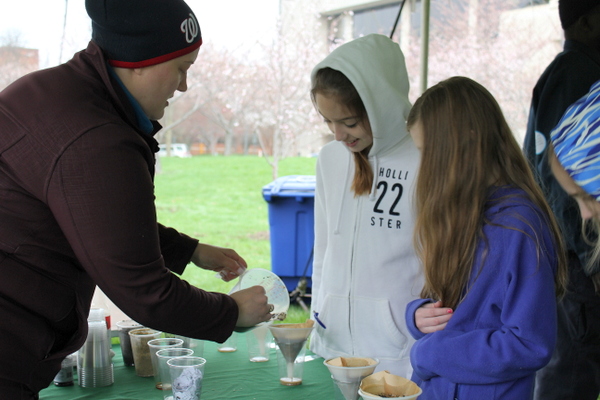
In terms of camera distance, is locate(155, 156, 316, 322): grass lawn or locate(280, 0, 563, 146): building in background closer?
locate(280, 0, 563, 146): building in background

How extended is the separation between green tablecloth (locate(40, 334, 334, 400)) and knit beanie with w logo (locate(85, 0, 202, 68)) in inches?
33.9

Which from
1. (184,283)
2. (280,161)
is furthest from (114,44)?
(280,161)

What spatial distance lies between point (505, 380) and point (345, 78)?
108 cm

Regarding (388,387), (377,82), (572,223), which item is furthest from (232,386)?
(572,223)

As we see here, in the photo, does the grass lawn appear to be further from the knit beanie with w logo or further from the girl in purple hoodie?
the knit beanie with w logo

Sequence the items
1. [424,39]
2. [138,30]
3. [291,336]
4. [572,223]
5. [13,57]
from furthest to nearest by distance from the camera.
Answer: [13,57] → [424,39] → [572,223] → [291,336] → [138,30]

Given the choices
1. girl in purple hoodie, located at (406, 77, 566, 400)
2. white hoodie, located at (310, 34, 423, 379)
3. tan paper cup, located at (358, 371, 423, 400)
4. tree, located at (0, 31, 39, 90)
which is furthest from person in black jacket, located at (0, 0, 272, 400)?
tree, located at (0, 31, 39, 90)

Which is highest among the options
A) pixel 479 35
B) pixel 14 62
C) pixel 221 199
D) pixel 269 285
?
pixel 479 35

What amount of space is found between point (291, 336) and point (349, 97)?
0.84m

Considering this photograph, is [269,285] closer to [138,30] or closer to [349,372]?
[349,372]

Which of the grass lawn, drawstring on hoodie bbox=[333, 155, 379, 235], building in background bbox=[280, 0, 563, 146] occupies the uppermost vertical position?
building in background bbox=[280, 0, 563, 146]

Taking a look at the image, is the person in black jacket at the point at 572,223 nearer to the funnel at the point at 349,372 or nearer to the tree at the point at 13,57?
the funnel at the point at 349,372

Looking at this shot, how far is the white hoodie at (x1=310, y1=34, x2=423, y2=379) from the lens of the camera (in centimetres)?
187

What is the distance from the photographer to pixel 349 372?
4.00 ft
